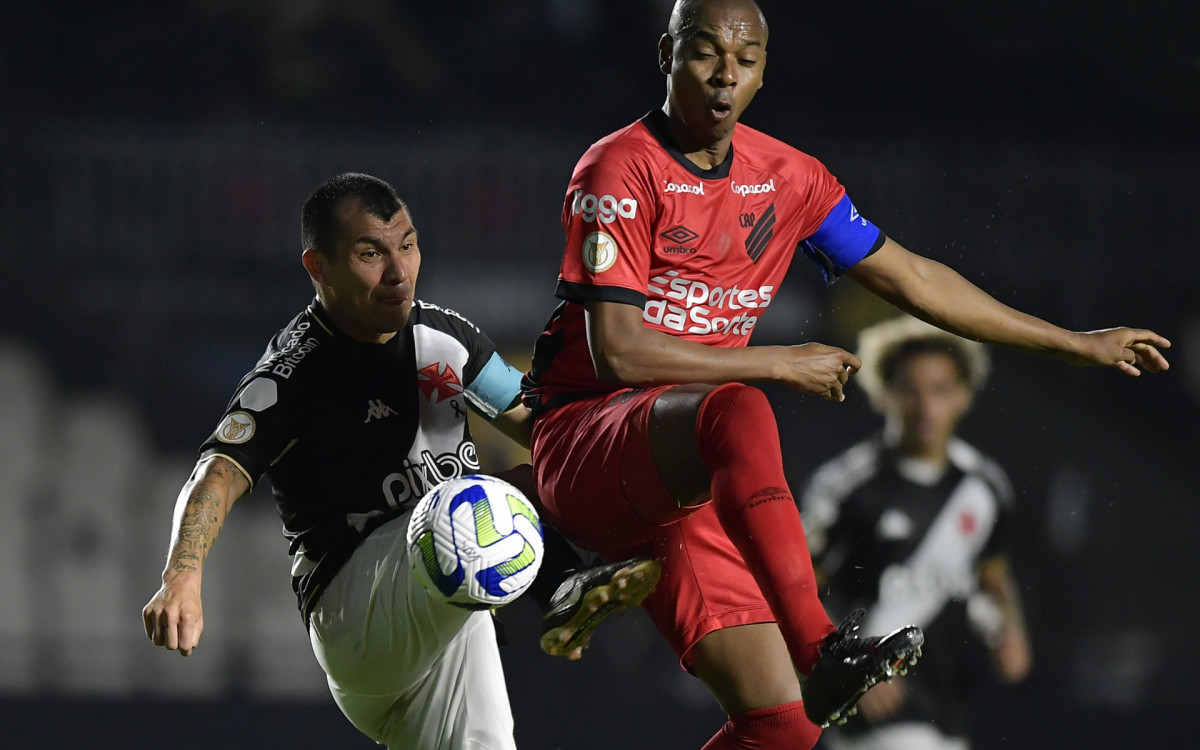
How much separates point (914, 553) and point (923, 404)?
451 millimetres

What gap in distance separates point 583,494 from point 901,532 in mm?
1615

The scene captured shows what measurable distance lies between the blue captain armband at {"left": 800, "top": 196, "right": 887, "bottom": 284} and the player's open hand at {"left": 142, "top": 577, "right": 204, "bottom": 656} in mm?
1351

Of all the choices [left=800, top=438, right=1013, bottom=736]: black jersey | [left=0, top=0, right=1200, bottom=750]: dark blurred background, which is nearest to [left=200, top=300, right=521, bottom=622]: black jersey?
[left=800, top=438, right=1013, bottom=736]: black jersey

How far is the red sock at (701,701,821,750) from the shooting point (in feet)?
7.98

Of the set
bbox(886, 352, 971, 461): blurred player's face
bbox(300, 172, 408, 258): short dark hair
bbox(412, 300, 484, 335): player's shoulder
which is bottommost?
bbox(886, 352, 971, 461): blurred player's face

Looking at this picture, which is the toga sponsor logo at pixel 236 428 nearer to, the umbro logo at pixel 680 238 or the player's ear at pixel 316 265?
the player's ear at pixel 316 265

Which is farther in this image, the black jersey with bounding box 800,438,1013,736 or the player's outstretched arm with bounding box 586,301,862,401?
the black jersey with bounding box 800,438,1013,736

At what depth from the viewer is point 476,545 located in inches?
86.6

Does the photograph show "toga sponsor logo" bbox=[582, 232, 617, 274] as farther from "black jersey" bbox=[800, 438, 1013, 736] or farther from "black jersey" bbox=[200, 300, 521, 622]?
"black jersey" bbox=[800, 438, 1013, 736]

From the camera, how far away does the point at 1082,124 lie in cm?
514

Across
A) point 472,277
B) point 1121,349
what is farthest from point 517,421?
point 472,277

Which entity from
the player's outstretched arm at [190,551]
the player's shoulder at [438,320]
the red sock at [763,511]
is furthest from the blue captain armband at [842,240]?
the player's outstretched arm at [190,551]

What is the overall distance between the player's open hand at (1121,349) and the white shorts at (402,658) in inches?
51.9

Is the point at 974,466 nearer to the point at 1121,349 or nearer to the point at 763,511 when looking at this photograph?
the point at 1121,349
